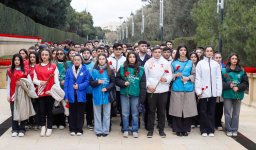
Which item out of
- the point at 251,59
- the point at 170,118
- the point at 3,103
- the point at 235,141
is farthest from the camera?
the point at 251,59

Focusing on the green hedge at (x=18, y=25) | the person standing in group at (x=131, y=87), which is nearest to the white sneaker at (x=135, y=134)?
the person standing in group at (x=131, y=87)

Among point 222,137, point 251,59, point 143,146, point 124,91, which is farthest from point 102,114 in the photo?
point 251,59

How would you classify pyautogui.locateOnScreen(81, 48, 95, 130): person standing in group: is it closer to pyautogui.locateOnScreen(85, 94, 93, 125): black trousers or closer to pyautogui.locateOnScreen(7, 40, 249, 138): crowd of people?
pyautogui.locateOnScreen(85, 94, 93, 125): black trousers

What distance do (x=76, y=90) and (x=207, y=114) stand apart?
109 inches

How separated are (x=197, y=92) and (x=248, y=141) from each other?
138cm

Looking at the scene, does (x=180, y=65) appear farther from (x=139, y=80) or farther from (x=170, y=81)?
(x=139, y=80)

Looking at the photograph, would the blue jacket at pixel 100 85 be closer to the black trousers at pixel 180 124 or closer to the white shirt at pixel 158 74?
the white shirt at pixel 158 74

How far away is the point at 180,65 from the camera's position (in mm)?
Result: 8039

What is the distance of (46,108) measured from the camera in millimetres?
8039

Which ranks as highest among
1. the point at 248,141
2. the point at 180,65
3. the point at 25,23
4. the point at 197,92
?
the point at 25,23

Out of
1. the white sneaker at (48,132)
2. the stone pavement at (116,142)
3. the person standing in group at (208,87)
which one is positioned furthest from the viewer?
the person standing in group at (208,87)

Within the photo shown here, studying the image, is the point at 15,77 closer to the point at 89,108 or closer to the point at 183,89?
the point at 89,108

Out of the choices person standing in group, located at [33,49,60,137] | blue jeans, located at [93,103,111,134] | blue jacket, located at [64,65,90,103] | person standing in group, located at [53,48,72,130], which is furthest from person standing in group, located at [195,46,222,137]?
person standing in group, located at [33,49,60,137]

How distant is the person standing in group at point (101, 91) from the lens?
7.88 meters
